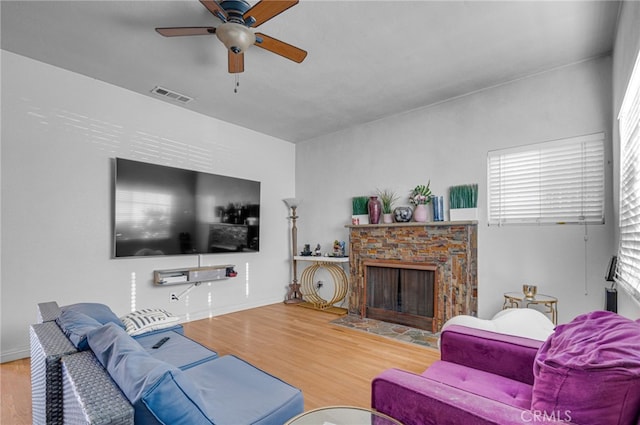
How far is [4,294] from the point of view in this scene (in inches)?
114

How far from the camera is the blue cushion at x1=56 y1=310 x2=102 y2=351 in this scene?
141 cm

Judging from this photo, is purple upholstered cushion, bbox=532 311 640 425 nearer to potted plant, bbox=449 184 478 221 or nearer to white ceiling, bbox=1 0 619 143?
white ceiling, bbox=1 0 619 143

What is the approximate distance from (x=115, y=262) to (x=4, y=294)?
912 millimetres

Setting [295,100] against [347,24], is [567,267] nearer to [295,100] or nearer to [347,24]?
[347,24]

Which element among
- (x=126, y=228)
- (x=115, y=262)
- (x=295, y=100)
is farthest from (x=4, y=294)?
(x=295, y=100)

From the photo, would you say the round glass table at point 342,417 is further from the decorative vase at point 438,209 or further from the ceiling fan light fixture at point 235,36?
the decorative vase at point 438,209

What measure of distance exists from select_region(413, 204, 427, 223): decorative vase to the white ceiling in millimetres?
1345

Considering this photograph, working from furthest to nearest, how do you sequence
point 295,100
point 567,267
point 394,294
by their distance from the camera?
point 394,294 → point 295,100 → point 567,267

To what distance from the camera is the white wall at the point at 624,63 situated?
1824 mm

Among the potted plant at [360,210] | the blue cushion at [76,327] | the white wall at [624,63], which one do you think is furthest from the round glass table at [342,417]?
the potted plant at [360,210]

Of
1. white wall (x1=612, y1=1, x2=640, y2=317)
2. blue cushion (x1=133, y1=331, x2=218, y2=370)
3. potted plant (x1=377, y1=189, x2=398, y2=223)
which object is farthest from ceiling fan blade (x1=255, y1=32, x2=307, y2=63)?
potted plant (x1=377, y1=189, x2=398, y2=223)

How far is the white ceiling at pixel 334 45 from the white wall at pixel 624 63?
0.23m

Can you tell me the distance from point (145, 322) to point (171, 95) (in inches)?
105

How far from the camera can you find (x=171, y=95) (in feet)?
12.5
